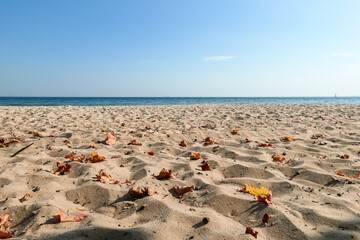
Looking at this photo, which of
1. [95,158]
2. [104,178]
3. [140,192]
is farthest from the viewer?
[95,158]

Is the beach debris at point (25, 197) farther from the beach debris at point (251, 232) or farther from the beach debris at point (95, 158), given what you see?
the beach debris at point (251, 232)

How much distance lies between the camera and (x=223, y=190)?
1866 mm

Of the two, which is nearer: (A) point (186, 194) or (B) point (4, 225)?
(B) point (4, 225)

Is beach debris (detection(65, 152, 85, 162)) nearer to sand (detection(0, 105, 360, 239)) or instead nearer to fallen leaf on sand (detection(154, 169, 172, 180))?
sand (detection(0, 105, 360, 239))

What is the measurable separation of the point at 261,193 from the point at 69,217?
1406 millimetres

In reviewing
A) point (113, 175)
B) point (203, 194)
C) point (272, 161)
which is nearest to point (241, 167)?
point (272, 161)

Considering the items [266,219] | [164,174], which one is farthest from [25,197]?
[266,219]

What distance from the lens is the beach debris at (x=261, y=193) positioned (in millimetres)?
1666

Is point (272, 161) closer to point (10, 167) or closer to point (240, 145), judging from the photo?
point (240, 145)

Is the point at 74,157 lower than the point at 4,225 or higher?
higher

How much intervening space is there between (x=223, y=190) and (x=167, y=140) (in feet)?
6.89

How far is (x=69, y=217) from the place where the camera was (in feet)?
4.88

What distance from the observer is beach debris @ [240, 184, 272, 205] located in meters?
1.67

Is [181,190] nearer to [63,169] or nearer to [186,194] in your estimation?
[186,194]
